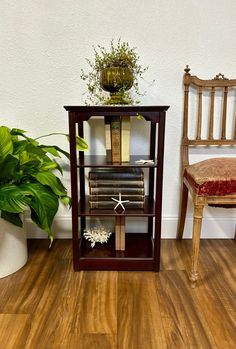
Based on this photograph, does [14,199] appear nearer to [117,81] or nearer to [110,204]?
[110,204]

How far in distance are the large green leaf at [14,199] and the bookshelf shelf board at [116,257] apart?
0.45 metres

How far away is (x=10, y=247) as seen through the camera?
4.37ft

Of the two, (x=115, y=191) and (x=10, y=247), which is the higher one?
(x=115, y=191)

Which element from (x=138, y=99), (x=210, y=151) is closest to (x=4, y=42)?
(x=138, y=99)

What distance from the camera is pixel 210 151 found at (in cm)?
166

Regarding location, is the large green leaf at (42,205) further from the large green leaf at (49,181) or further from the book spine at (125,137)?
the book spine at (125,137)

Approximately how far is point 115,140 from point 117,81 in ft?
0.89

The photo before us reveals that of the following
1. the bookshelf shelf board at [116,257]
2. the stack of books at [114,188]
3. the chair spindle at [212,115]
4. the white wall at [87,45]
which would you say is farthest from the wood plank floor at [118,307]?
the white wall at [87,45]

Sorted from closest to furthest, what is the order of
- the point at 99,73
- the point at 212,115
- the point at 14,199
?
the point at 14,199
the point at 99,73
the point at 212,115

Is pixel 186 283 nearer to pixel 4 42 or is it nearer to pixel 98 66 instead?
pixel 98 66

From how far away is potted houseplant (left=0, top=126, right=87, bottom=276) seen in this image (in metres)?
1.15

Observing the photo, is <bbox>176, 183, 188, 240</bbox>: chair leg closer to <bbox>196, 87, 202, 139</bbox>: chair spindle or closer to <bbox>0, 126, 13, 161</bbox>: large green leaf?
<bbox>196, 87, 202, 139</bbox>: chair spindle

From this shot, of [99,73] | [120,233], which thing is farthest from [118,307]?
[99,73]

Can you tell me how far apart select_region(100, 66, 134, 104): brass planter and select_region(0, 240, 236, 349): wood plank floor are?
2.89ft
